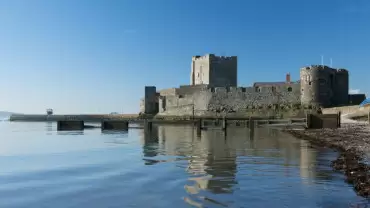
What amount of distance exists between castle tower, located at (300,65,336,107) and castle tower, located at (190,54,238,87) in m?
16.6

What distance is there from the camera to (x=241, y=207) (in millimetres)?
4938

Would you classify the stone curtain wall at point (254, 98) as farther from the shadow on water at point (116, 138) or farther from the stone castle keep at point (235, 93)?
the shadow on water at point (116, 138)

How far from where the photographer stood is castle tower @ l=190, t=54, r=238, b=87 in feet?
171

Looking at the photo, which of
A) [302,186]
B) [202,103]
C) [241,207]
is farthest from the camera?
[202,103]

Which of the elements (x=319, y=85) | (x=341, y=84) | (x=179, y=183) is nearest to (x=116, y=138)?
(x=179, y=183)

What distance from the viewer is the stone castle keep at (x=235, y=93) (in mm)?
36750

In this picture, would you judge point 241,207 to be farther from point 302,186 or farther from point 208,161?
point 208,161

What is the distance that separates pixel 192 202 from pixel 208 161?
177 inches

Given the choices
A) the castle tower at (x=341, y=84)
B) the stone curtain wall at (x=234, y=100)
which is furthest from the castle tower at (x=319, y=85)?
the stone curtain wall at (x=234, y=100)

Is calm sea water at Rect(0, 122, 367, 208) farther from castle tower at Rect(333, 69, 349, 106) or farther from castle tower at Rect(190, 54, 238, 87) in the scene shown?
castle tower at Rect(190, 54, 238, 87)

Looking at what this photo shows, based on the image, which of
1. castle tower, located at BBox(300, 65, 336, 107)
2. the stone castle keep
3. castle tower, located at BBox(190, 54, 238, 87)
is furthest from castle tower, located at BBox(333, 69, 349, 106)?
castle tower, located at BBox(190, 54, 238, 87)

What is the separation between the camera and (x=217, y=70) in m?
52.4

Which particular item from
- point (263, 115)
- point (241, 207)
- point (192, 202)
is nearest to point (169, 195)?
point (192, 202)

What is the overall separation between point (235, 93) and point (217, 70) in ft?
27.4
